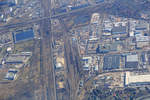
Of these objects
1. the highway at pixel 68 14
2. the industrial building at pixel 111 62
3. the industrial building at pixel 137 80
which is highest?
the highway at pixel 68 14

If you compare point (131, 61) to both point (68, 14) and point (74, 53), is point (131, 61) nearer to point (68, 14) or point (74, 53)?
point (74, 53)

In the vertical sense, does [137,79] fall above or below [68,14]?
below

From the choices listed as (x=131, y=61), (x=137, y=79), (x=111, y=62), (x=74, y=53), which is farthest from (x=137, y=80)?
(x=74, y=53)

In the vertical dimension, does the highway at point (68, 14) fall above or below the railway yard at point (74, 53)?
above

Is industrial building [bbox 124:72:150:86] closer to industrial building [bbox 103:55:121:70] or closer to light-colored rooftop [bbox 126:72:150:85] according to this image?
light-colored rooftop [bbox 126:72:150:85]

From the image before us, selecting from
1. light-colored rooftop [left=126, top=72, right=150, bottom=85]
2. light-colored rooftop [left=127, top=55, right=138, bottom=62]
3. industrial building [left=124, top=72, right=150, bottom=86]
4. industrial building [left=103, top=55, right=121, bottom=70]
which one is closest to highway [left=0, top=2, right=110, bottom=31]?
industrial building [left=103, top=55, right=121, bottom=70]

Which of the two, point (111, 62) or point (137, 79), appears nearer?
point (137, 79)

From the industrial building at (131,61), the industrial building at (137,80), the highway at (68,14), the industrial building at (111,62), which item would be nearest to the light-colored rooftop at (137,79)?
the industrial building at (137,80)

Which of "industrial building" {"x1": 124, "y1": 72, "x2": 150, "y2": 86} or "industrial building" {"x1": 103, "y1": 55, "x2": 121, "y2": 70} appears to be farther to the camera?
"industrial building" {"x1": 103, "y1": 55, "x2": 121, "y2": 70}

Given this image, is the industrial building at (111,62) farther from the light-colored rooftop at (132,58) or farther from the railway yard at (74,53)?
the light-colored rooftop at (132,58)

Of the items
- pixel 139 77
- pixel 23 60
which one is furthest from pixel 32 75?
pixel 139 77

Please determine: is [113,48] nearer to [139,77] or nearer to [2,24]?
[139,77]

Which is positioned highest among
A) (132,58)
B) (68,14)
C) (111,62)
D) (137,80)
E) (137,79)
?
(68,14)
